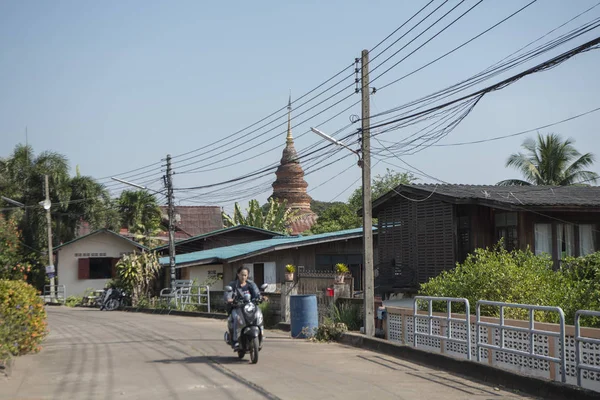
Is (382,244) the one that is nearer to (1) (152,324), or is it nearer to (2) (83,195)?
(1) (152,324)

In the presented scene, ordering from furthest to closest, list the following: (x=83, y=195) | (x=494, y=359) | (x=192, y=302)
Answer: (x=83, y=195), (x=192, y=302), (x=494, y=359)

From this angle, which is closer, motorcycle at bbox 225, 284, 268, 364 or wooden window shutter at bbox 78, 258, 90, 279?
motorcycle at bbox 225, 284, 268, 364

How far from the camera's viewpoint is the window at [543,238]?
21.7m

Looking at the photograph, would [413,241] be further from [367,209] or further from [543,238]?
[367,209]

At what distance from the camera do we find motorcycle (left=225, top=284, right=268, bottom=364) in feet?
41.6

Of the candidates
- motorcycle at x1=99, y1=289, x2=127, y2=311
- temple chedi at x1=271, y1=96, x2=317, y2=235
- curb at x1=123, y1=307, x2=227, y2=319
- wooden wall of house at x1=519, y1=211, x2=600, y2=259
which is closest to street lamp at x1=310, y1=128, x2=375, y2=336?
wooden wall of house at x1=519, y1=211, x2=600, y2=259

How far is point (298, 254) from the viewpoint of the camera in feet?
114

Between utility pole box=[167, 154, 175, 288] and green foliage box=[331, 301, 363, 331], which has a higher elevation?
utility pole box=[167, 154, 175, 288]

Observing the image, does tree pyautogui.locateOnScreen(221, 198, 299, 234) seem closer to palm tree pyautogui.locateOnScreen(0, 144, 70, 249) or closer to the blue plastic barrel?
palm tree pyautogui.locateOnScreen(0, 144, 70, 249)

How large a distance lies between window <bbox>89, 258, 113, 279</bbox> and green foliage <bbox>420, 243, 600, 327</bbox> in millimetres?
36119

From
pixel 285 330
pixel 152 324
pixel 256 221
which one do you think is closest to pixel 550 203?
pixel 285 330

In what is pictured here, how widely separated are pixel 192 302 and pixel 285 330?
1082 centimetres

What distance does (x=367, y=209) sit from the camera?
17656 millimetres

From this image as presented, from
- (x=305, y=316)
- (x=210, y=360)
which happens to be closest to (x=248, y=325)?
(x=210, y=360)
